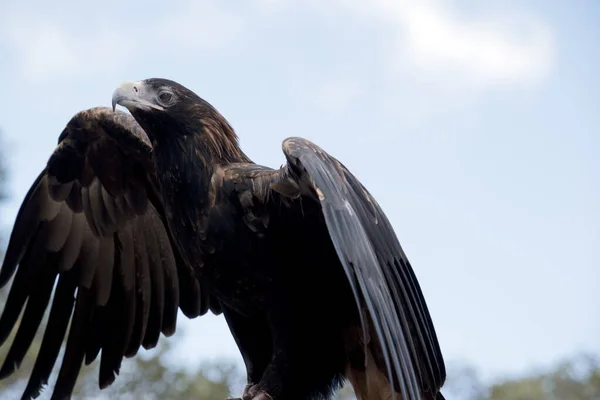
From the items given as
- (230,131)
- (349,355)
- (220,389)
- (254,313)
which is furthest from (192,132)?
(220,389)

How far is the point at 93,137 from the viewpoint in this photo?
6.88 metres

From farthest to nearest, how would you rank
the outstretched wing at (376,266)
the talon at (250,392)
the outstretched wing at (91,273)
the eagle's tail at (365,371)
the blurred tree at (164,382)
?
the blurred tree at (164,382) < the outstretched wing at (91,273) < the eagle's tail at (365,371) < the talon at (250,392) < the outstretched wing at (376,266)

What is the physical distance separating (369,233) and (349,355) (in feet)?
3.31

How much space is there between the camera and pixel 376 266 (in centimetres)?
519

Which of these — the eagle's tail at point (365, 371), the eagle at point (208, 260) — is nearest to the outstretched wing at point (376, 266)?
the eagle at point (208, 260)

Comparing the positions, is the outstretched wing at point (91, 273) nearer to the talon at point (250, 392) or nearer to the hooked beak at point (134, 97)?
the hooked beak at point (134, 97)

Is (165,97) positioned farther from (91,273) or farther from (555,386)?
(555,386)

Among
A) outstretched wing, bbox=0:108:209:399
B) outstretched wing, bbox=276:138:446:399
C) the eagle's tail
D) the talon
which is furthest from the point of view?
outstretched wing, bbox=0:108:209:399

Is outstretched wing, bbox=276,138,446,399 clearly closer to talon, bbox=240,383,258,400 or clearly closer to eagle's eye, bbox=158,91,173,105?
talon, bbox=240,383,258,400

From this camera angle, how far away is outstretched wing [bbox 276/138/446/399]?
16.5 ft

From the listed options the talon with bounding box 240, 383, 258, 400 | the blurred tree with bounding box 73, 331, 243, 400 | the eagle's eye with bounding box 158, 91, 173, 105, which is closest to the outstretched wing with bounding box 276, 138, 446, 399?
the talon with bounding box 240, 383, 258, 400

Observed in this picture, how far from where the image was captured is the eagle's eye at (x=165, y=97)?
608cm

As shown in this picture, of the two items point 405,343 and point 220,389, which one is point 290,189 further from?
point 220,389

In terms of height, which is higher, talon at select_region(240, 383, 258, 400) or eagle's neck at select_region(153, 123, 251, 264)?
eagle's neck at select_region(153, 123, 251, 264)
